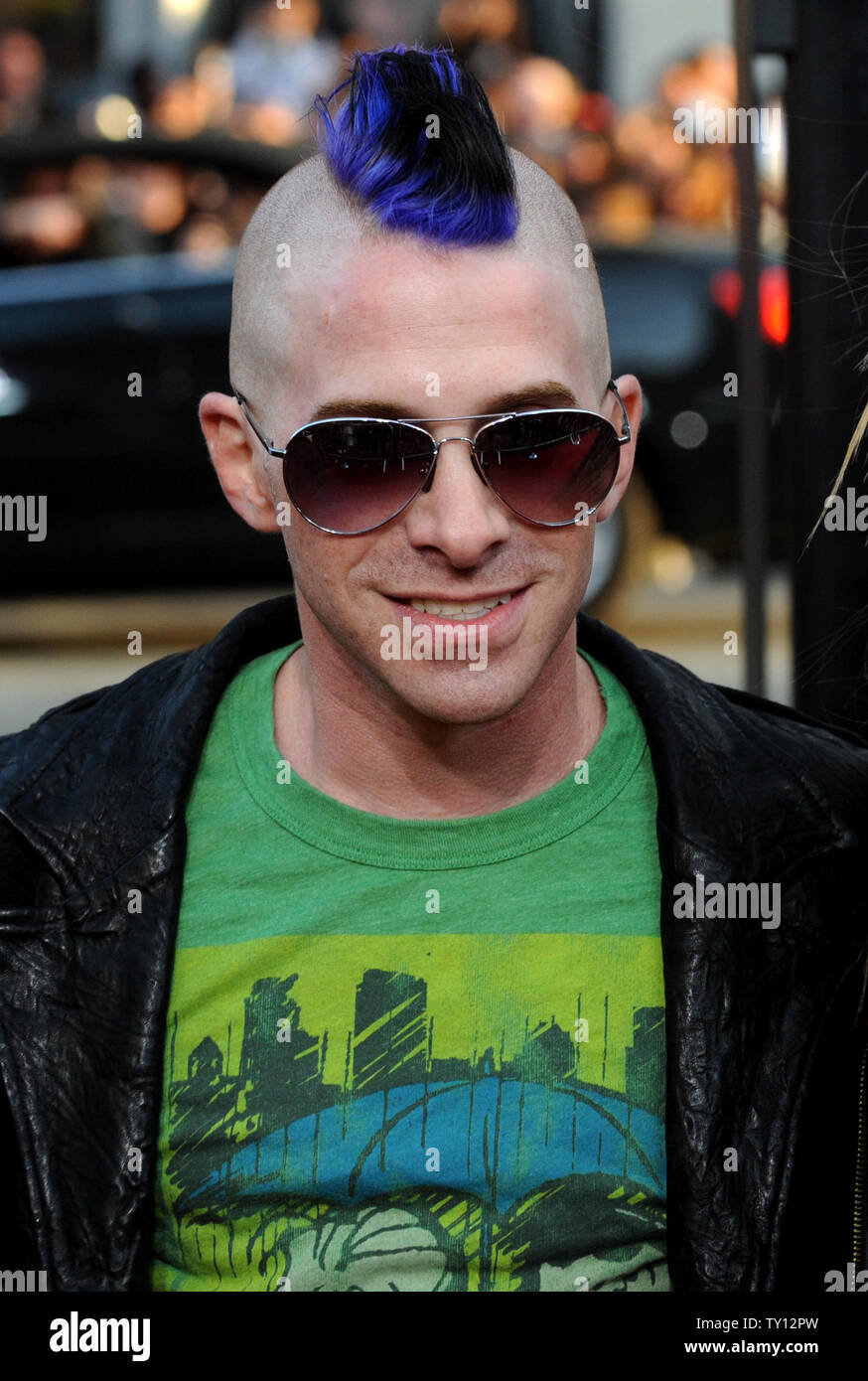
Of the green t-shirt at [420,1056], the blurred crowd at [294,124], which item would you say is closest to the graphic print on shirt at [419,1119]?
the green t-shirt at [420,1056]

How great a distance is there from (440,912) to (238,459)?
2.13 ft

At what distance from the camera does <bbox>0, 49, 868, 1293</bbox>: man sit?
2.05m

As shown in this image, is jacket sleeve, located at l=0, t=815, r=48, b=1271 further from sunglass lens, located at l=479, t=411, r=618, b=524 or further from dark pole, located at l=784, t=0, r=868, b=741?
dark pole, located at l=784, t=0, r=868, b=741

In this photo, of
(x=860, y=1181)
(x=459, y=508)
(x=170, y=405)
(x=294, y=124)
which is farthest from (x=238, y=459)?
(x=170, y=405)

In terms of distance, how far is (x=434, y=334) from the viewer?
208cm

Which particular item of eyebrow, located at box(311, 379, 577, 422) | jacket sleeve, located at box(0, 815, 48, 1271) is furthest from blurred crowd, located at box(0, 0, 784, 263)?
jacket sleeve, located at box(0, 815, 48, 1271)

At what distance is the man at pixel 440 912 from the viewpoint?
2.05m

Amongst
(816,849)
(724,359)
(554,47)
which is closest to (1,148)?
(554,47)

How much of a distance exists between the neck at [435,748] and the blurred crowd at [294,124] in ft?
2.27

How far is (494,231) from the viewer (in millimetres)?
2111

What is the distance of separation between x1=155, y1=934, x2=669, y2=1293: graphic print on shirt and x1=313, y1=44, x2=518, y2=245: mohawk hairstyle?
2.66 feet

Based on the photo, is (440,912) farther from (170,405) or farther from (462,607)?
(170,405)

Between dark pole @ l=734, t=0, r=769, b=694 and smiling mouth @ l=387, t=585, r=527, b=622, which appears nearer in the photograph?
smiling mouth @ l=387, t=585, r=527, b=622

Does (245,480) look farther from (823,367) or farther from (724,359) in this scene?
(724,359)
